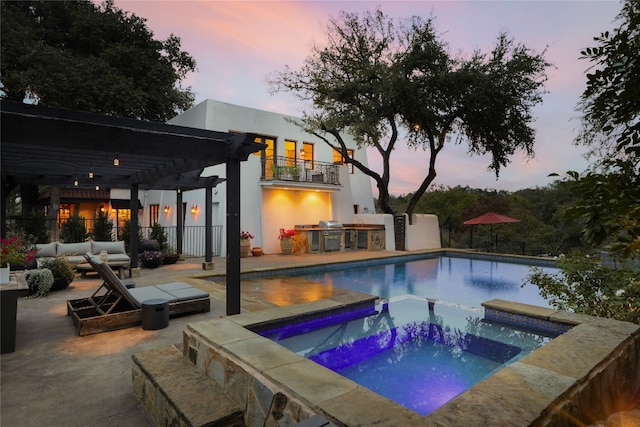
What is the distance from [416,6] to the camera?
15.5m

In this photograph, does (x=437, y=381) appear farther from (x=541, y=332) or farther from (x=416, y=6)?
(x=416, y=6)

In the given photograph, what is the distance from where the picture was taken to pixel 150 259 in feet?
32.3

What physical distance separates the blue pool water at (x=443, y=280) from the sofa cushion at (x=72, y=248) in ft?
18.8

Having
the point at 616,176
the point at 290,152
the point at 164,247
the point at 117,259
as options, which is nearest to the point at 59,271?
the point at 117,259

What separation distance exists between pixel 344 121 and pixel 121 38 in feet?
32.2

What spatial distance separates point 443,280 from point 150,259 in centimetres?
834

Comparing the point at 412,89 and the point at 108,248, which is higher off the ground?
the point at 412,89

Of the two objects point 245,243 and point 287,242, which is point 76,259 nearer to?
point 245,243

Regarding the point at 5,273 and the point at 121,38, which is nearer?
the point at 5,273

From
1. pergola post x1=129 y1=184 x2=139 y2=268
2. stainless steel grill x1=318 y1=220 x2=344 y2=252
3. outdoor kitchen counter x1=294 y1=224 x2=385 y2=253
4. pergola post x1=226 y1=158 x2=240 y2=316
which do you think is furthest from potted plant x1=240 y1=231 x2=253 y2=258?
pergola post x1=226 y1=158 x2=240 y2=316

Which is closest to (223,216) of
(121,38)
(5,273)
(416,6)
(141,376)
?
(121,38)

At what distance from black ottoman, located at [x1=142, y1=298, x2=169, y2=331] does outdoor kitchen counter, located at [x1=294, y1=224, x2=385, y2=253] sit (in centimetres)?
992

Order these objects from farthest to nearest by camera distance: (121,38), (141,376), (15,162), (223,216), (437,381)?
(121,38) → (223,216) → (15,162) → (437,381) → (141,376)

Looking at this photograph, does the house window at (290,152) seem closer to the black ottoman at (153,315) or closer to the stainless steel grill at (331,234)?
the stainless steel grill at (331,234)
